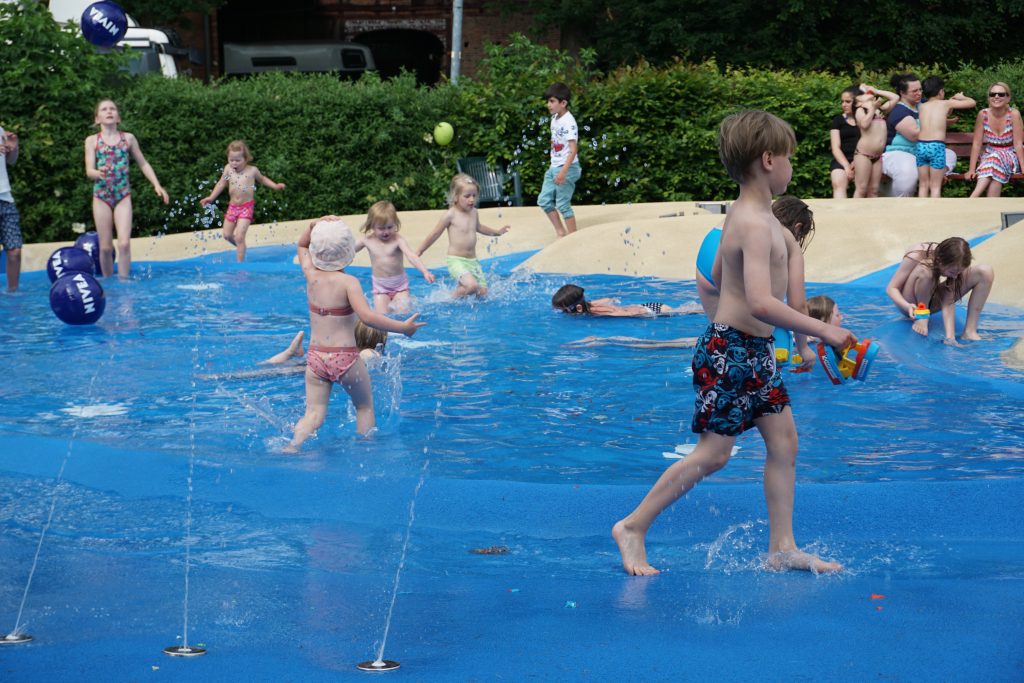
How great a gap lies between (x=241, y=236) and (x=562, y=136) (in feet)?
12.4

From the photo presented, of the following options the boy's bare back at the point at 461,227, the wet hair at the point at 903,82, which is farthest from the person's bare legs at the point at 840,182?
the boy's bare back at the point at 461,227

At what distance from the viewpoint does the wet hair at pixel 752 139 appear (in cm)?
449

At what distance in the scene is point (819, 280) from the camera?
40.8ft

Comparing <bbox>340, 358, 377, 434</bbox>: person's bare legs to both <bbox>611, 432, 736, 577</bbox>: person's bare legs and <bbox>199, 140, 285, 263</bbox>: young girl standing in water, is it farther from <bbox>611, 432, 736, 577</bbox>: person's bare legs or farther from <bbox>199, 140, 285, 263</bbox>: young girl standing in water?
<bbox>199, 140, 285, 263</bbox>: young girl standing in water

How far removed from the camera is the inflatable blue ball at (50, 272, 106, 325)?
34.8 feet

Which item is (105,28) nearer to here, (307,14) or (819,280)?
(819,280)

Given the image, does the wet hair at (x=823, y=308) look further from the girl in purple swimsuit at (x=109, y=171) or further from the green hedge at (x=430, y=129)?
the green hedge at (x=430, y=129)

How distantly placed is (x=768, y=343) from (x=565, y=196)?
9.91 meters

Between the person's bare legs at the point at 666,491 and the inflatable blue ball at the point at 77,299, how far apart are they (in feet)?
22.8

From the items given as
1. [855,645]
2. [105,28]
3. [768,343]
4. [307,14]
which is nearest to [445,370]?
[768,343]

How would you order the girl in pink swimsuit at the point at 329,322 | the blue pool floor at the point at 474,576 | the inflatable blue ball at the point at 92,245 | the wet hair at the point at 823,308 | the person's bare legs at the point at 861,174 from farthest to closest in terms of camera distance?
the person's bare legs at the point at 861,174, the inflatable blue ball at the point at 92,245, the wet hair at the point at 823,308, the girl in pink swimsuit at the point at 329,322, the blue pool floor at the point at 474,576

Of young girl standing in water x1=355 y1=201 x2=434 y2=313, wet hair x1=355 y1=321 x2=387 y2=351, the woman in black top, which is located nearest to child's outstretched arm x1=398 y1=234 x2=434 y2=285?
young girl standing in water x1=355 y1=201 x2=434 y2=313

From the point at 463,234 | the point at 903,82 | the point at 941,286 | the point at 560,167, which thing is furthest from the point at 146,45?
the point at 941,286

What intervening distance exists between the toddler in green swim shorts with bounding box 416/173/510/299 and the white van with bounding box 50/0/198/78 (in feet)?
32.9
